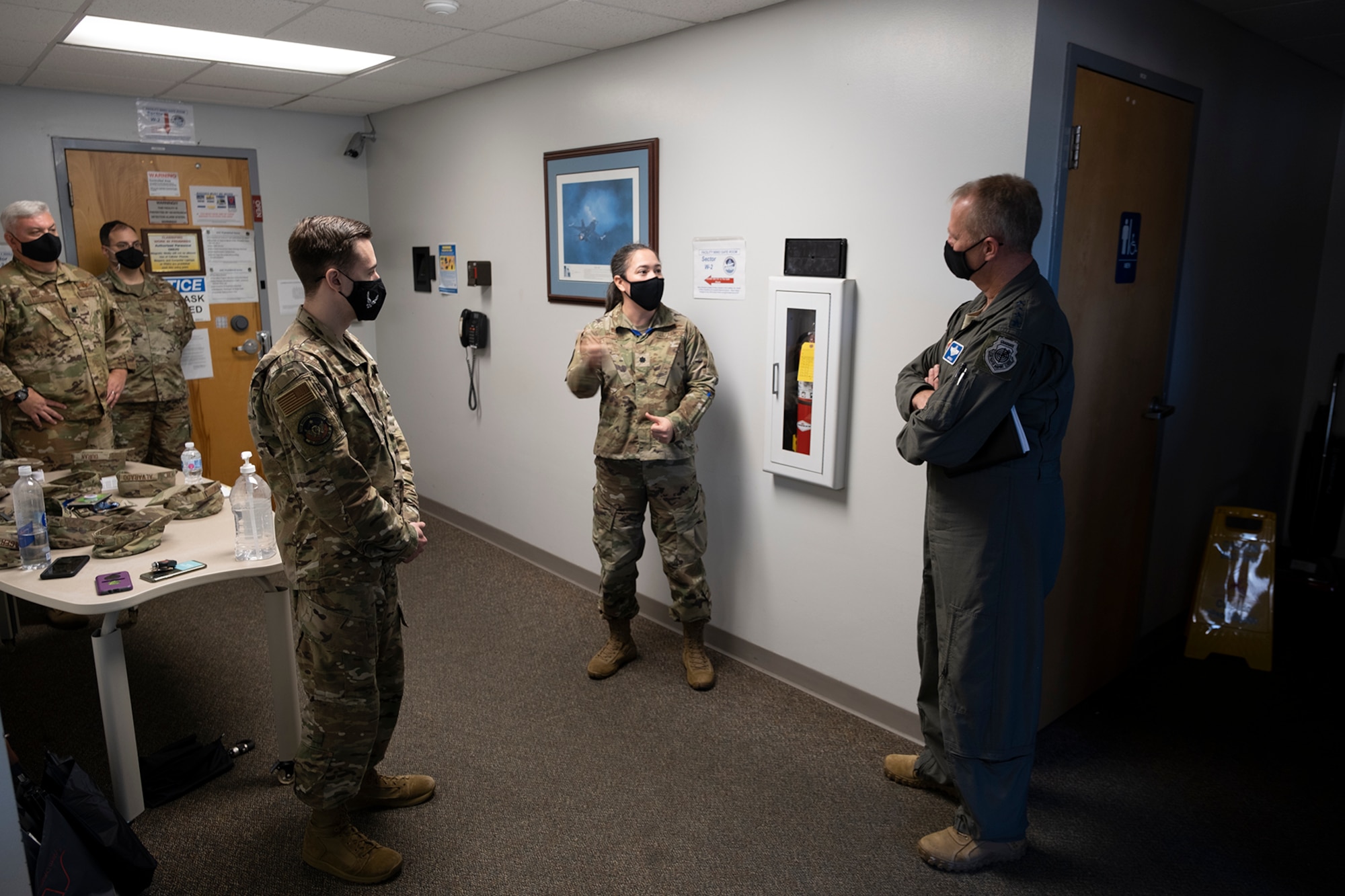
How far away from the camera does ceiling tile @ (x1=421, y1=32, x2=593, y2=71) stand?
3.41m

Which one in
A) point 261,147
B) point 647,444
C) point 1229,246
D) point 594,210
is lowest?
point 647,444

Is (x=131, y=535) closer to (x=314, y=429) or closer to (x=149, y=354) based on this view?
(x=314, y=429)

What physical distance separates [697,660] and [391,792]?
123cm

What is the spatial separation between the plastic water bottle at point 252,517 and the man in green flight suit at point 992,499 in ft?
6.01

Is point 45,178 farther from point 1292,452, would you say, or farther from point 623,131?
point 1292,452

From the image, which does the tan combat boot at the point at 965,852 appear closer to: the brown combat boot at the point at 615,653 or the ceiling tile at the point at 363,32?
the brown combat boot at the point at 615,653

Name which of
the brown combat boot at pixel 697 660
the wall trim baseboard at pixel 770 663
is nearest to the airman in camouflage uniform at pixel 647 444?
the brown combat boot at pixel 697 660

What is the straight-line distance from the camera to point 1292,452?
4.42m

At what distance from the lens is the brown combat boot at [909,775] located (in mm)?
2559

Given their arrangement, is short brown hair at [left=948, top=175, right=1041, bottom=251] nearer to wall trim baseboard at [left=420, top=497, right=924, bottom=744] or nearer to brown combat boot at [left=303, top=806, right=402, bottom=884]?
wall trim baseboard at [left=420, top=497, right=924, bottom=744]

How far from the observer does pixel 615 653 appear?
131 inches

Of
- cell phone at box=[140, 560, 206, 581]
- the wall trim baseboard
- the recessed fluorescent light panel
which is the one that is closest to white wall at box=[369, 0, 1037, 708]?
the wall trim baseboard

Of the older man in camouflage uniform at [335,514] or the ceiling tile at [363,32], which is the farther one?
the ceiling tile at [363,32]

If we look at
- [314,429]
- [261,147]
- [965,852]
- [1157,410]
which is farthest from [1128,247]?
[261,147]
